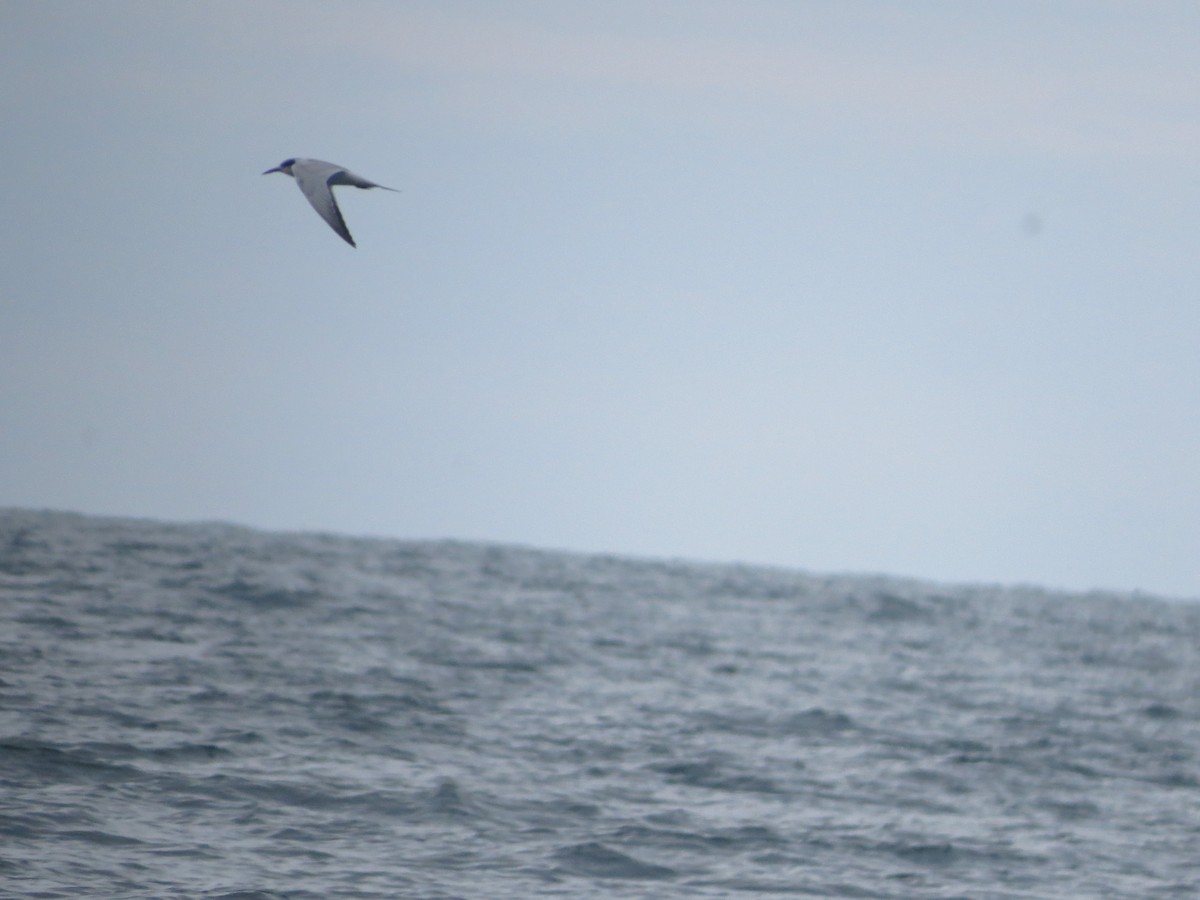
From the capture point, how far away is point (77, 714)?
15477 millimetres

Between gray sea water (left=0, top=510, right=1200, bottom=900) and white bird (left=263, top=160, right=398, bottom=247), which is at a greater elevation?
white bird (left=263, top=160, right=398, bottom=247)

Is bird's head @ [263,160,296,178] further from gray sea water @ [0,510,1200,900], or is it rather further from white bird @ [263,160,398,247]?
gray sea water @ [0,510,1200,900]

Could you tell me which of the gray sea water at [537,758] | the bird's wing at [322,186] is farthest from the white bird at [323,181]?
the gray sea water at [537,758]

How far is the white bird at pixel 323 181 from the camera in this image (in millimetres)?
11562

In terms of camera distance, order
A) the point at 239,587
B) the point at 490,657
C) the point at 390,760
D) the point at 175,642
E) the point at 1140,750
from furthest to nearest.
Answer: the point at 239,587 < the point at 490,657 < the point at 175,642 < the point at 1140,750 < the point at 390,760

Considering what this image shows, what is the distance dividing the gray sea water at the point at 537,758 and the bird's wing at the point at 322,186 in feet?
16.4

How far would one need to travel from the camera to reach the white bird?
11.6 meters

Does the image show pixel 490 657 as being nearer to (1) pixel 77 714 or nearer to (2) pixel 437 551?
(1) pixel 77 714

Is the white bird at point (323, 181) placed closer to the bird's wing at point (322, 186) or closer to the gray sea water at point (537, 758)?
the bird's wing at point (322, 186)

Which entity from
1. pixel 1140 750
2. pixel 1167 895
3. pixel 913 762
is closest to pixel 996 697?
pixel 1140 750

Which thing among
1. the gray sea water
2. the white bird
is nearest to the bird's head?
the white bird

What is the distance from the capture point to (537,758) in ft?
52.7

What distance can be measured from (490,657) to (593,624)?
28.0 ft

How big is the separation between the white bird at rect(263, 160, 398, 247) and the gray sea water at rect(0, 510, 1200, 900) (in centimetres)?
502
